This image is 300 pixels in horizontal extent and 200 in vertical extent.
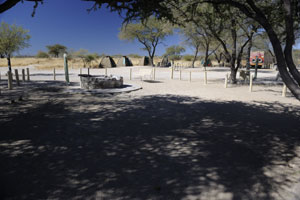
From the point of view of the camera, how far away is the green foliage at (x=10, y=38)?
19748 millimetres

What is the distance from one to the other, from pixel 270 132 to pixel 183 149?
237 cm

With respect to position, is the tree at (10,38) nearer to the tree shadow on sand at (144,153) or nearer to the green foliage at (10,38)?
the green foliage at (10,38)

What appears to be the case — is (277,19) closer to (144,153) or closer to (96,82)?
(144,153)

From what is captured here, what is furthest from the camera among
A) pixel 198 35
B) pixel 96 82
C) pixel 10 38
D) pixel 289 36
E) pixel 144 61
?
pixel 144 61

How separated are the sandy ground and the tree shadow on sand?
0.01m

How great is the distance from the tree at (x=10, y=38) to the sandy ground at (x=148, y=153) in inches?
667

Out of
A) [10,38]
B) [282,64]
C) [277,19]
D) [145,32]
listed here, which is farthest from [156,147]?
[145,32]

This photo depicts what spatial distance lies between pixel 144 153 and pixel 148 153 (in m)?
0.07

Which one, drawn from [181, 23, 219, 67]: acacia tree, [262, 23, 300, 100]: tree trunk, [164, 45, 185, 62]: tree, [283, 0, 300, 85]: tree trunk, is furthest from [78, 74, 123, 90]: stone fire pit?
[164, 45, 185, 62]: tree

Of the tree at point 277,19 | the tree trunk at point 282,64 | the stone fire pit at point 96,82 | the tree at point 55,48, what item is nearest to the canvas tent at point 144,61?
the stone fire pit at point 96,82

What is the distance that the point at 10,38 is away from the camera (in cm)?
2009

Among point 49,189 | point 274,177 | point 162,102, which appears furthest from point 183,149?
point 162,102

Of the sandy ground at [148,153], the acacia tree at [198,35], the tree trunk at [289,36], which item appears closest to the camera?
the sandy ground at [148,153]

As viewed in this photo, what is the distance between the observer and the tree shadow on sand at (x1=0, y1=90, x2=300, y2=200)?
2.60 m
